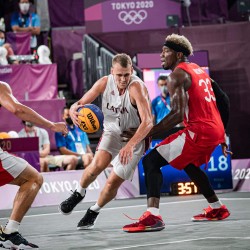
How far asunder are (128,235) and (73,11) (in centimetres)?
1260

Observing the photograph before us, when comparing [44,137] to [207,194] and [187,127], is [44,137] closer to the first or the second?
[207,194]

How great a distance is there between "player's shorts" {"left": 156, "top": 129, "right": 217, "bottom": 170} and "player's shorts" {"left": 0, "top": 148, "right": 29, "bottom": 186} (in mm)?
1734

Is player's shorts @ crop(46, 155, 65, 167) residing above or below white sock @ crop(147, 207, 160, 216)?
below

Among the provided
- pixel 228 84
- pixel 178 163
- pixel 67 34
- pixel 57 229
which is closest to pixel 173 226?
pixel 178 163

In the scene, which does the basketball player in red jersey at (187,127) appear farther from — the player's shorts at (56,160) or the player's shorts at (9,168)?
the player's shorts at (56,160)

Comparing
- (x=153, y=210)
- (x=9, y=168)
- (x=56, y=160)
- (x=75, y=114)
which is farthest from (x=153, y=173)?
(x=56, y=160)

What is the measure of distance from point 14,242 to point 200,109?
244 centimetres

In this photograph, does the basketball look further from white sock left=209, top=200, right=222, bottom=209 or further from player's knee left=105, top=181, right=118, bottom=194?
white sock left=209, top=200, right=222, bottom=209

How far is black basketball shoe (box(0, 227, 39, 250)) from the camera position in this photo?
22.3 feet

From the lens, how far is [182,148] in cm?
806

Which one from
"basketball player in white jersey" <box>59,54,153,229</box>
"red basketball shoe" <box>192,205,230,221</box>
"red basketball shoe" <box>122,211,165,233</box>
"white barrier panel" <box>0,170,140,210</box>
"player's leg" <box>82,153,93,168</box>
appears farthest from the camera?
"player's leg" <box>82,153,93,168</box>

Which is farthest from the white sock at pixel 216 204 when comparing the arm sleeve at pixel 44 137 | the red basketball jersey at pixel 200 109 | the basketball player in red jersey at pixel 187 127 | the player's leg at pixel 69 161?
the arm sleeve at pixel 44 137

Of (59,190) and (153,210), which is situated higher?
(153,210)

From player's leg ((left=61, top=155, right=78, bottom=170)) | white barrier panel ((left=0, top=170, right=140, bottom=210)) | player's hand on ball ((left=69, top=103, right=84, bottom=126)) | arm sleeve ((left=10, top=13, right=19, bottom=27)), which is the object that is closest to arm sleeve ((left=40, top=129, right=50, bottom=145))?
player's leg ((left=61, top=155, right=78, bottom=170))
